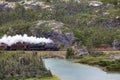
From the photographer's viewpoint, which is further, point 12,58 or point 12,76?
point 12,58

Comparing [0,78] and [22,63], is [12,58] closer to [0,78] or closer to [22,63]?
[22,63]

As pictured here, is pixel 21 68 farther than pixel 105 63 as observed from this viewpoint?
No

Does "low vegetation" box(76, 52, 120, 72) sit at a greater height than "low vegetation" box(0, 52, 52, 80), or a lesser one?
lesser

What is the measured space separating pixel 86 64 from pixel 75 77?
1951 inches

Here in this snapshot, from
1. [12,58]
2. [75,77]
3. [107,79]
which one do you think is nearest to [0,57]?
[12,58]

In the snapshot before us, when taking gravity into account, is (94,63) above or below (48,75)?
below

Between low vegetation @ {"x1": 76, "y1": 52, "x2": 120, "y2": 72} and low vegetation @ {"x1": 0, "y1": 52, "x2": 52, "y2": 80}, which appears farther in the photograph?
low vegetation @ {"x1": 76, "y1": 52, "x2": 120, "y2": 72}

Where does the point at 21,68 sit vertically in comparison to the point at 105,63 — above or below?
above

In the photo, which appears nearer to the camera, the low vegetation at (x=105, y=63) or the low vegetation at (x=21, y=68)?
the low vegetation at (x=21, y=68)

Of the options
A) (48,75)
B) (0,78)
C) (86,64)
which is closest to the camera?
(0,78)

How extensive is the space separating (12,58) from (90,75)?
23.7m

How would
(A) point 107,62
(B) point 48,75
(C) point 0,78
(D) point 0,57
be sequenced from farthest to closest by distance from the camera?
(A) point 107,62 → (D) point 0,57 → (B) point 48,75 → (C) point 0,78

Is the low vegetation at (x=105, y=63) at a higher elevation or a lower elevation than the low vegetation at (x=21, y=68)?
lower

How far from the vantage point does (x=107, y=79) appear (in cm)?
12494
